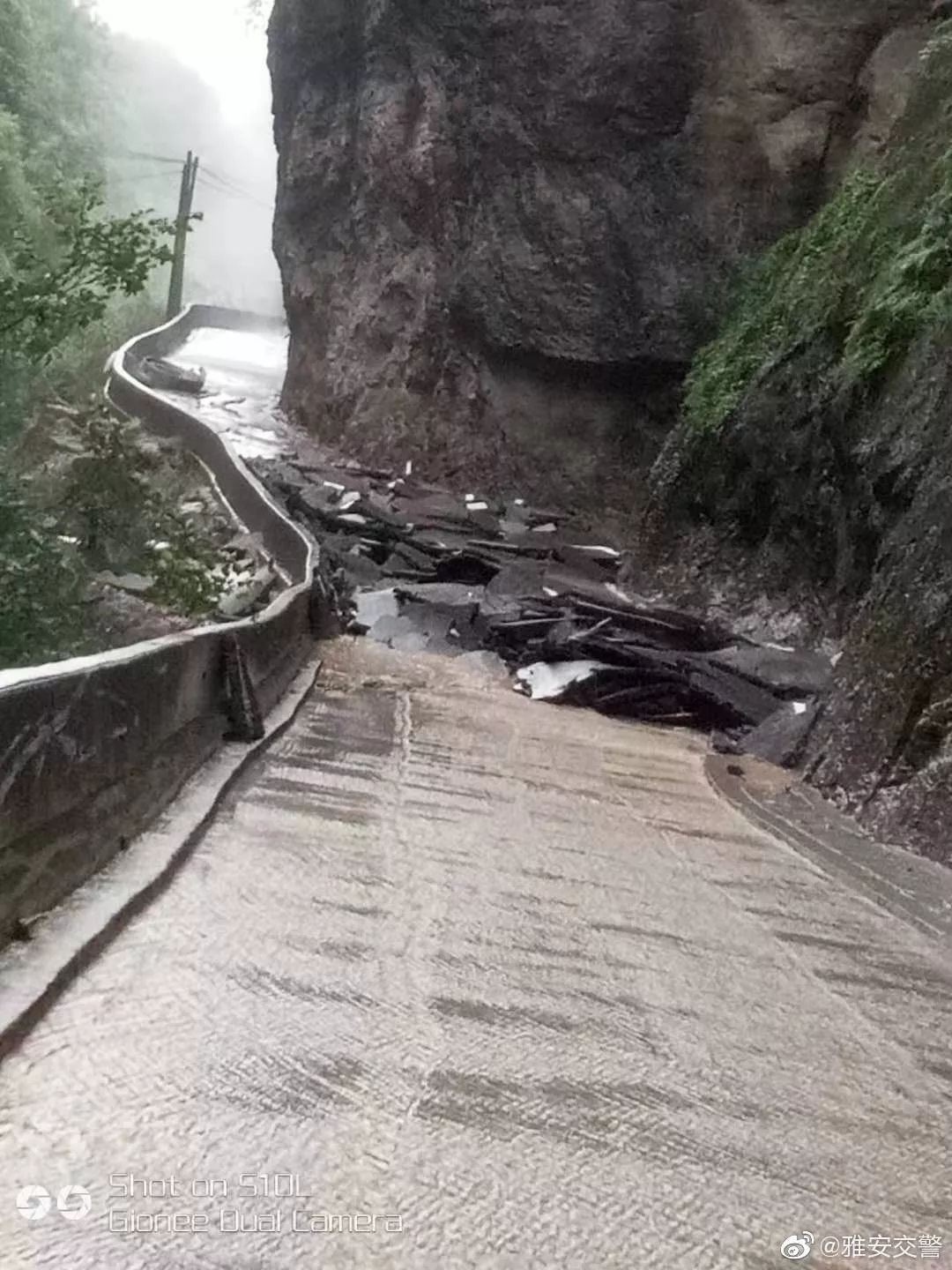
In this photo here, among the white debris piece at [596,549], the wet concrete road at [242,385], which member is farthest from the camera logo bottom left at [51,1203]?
the wet concrete road at [242,385]

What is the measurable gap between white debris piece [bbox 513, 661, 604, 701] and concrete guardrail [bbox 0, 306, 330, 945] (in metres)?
3.80

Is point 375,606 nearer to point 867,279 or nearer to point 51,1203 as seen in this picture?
point 867,279

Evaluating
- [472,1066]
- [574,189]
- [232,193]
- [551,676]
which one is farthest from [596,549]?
[232,193]

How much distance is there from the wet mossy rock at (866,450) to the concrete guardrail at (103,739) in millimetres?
3742

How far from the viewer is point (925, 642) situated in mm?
7523

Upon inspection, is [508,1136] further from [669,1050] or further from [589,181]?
[589,181]

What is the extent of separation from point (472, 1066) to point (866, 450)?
10479mm

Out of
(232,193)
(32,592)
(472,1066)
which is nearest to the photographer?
(472,1066)

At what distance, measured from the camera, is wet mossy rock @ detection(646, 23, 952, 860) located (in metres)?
7.49

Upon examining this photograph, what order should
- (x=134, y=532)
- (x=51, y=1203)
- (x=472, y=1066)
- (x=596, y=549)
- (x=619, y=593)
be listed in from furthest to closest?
(x=596, y=549), (x=619, y=593), (x=134, y=532), (x=472, y=1066), (x=51, y=1203)

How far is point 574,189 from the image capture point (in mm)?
22562

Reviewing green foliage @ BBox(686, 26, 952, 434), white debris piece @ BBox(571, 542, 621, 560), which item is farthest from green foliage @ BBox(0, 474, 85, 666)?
white debris piece @ BBox(571, 542, 621, 560)

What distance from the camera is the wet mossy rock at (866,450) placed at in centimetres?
749

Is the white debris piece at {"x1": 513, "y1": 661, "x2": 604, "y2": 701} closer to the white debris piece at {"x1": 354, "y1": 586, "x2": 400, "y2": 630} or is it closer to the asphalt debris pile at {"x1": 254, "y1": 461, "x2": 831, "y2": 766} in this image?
the asphalt debris pile at {"x1": 254, "y1": 461, "x2": 831, "y2": 766}
